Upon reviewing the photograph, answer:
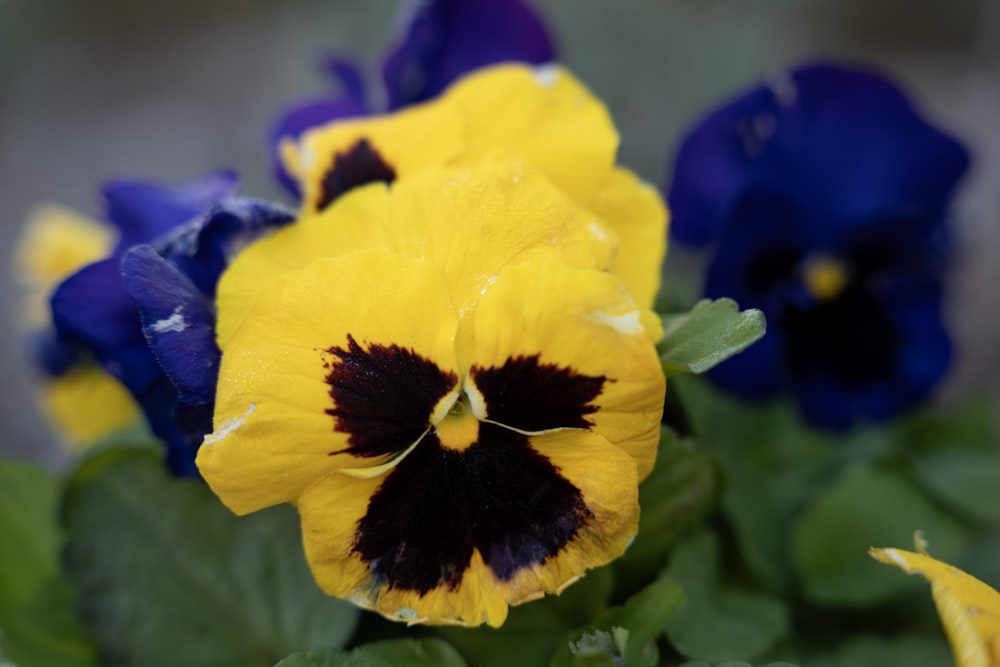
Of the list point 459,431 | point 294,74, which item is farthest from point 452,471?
point 294,74

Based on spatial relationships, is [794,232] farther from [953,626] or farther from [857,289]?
[953,626]

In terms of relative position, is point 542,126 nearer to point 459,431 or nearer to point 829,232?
point 459,431

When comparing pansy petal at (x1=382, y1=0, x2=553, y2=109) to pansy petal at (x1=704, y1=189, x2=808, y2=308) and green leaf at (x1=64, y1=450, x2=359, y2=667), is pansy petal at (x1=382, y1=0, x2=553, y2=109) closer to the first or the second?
pansy petal at (x1=704, y1=189, x2=808, y2=308)

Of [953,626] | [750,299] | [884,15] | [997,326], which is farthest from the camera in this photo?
[884,15]

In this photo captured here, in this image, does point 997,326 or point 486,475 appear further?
point 997,326

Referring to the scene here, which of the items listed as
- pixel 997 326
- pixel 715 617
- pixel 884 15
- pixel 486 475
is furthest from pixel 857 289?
pixel 884 15

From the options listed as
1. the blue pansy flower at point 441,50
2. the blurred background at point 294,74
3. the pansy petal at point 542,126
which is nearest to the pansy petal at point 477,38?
the blue pansy flower at point 441,50

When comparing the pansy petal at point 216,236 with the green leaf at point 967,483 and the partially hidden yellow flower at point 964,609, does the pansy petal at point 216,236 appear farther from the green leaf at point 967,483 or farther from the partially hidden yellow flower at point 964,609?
the green leaf at point 967,483
